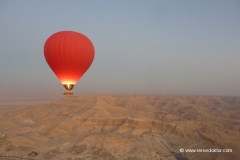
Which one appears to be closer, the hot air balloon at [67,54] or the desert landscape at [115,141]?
the hot air balloon at [67,54]

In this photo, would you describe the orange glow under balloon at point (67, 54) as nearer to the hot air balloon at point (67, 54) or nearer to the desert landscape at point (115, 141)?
the hot air balloon at point (67, 54)

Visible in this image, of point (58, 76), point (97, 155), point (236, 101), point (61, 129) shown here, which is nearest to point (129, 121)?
point (61, 129)

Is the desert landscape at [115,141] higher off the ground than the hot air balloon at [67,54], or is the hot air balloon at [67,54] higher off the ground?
the hot air balloon at [67,54]

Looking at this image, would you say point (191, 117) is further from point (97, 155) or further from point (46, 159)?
point (46, 159)

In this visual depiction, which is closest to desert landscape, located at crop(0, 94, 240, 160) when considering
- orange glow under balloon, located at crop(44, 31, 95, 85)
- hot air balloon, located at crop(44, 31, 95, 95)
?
hot air balloon, located at crop(44, 31, 95, 95)

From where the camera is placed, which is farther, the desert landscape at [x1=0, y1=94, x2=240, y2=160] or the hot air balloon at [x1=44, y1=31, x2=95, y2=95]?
the desert landscape at [x1=0, y1=94, x2=240, y2=160]

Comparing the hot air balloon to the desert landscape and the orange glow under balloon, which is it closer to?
the orange glow under balloon

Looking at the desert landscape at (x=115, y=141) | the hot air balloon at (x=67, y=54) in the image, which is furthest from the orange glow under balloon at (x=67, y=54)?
the desert landscape at (x=115, y=141)

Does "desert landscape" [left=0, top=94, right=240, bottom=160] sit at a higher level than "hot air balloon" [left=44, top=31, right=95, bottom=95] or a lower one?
lower
